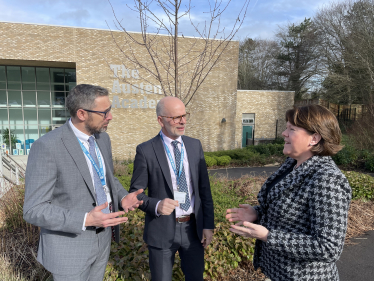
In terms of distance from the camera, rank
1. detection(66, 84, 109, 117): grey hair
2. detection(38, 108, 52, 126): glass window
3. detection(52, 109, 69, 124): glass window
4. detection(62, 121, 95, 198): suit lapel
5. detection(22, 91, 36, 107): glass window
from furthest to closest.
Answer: detection(52, 109, 69, 124): glass window < detection(38, 108, 52, 126): glass window < detection(22, 91, 36, 107): glass window < detection(66, 84, 109, 117): grey hair < detection(62, 121, 95, 198): suit lapel

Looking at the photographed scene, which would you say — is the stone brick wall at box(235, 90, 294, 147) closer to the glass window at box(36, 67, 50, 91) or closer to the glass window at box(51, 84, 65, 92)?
the glass window at box(51, 84, 65, 92)

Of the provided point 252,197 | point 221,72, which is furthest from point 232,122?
point 252,197

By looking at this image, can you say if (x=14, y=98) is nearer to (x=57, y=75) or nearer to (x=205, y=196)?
(x=57, y=75)

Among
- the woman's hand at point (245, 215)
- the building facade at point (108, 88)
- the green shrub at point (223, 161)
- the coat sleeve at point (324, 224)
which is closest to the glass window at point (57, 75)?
the building facade at point (108, 88)

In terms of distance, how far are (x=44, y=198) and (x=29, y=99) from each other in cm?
2055

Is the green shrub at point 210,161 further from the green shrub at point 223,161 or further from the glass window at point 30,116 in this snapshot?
the glass window at point 30,116

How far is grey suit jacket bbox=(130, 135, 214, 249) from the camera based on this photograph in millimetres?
2221

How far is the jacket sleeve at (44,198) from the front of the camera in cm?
162

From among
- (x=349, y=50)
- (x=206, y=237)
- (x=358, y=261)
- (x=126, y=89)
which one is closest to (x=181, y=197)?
(x=206, y=237)

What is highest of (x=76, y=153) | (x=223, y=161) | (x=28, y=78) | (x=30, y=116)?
(x=28, y=78)

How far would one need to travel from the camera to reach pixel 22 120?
18625 mm

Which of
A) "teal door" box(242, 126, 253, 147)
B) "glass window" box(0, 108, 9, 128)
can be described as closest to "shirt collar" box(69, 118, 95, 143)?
"teal door" box(242, 126, 253, 147)

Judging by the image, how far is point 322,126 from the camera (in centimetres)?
157

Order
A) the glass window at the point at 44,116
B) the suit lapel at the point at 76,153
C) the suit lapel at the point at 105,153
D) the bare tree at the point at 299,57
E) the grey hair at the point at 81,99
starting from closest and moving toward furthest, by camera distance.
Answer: the suit lapel at the point at 76,153 < the grey hair at the point at 81,99 < the suit lapel at the point at 105,153 < the glass window at the point at 44,116 < the bare tree at the point at 299,57
